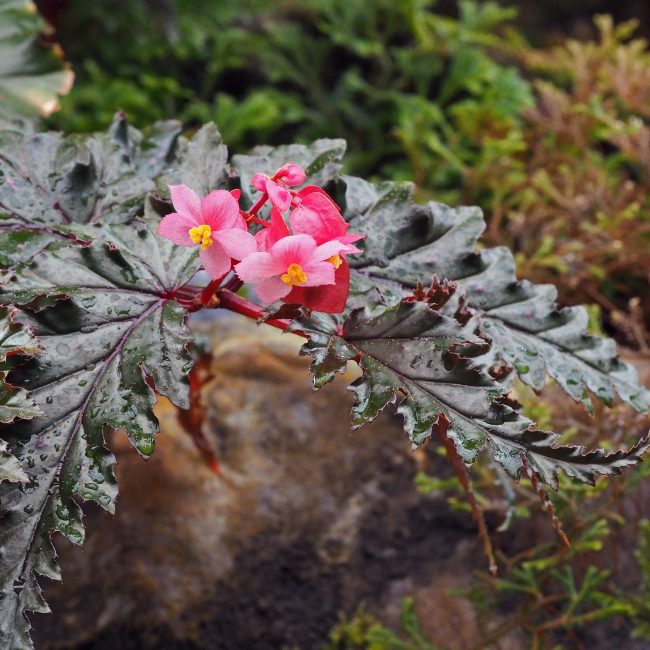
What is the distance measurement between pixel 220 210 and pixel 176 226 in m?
0.06

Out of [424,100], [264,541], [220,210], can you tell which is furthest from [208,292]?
[424,100]

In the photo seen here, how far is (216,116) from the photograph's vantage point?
3049 millimetres

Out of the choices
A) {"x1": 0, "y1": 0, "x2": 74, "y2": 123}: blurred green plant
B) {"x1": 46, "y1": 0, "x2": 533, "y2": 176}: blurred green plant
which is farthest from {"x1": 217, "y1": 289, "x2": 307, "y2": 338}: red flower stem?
{"x1": 46, "y1": 0, "x2": 533, "y2": 176}: blurred green plant

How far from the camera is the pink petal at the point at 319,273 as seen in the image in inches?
35.6

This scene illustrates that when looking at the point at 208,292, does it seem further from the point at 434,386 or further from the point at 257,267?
the point at 434,386

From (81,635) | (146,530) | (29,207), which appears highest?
(29,207)

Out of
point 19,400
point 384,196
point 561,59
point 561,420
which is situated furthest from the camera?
point 561,59

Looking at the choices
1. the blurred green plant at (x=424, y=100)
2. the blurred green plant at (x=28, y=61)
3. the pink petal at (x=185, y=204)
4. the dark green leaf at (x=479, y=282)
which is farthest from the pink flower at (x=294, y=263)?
the blurred green plant at (x=424, y=100)

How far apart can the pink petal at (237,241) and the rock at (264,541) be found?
2.79ft

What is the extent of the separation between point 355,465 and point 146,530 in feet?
1.63

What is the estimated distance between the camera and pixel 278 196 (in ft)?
3.04

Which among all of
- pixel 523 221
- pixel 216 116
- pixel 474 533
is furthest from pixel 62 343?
pixel 216 116

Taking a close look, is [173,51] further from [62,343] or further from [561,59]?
[62,343]

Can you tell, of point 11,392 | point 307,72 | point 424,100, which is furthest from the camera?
point 307,72
